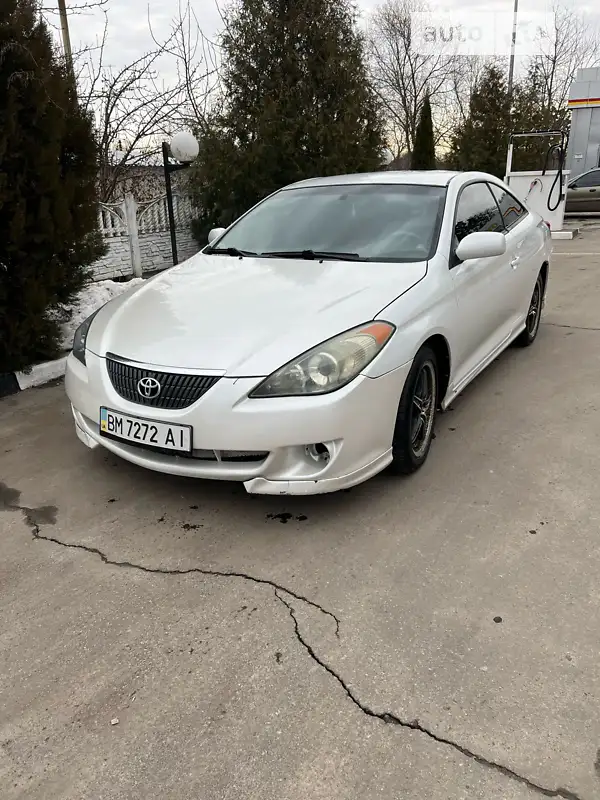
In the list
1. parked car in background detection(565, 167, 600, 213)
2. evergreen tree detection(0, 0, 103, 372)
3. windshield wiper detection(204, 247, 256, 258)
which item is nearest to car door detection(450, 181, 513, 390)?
windshield wiper detection(204, 247, 256, 258)

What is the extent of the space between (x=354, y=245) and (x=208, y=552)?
76.5 inches

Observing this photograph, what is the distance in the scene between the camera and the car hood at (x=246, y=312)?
2707mm

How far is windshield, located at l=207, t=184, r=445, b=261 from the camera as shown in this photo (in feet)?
11.6

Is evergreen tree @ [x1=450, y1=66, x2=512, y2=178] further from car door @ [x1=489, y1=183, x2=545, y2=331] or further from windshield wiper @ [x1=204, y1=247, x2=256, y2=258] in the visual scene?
windshield wiper @ [x1=204, y1=247, x2=256, y2=258]

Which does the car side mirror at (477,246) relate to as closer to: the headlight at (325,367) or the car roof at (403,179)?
the car roof at (403,179)

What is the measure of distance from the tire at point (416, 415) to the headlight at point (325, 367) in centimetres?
33

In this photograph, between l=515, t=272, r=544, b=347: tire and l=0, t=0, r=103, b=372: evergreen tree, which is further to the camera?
l=515, t=272, r=544, b=347: tire

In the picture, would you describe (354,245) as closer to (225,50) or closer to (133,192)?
(225,50)

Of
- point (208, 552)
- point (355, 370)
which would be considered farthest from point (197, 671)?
point (355, 370)

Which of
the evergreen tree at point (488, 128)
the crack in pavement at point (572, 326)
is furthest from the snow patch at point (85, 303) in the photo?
the evergreen tree at point (488, 128)

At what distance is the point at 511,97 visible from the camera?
16062mm

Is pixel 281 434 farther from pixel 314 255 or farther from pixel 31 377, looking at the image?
pixel 31 377

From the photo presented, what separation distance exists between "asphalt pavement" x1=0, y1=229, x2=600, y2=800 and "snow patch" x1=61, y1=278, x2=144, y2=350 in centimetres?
227

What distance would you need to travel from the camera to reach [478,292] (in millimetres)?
3744
